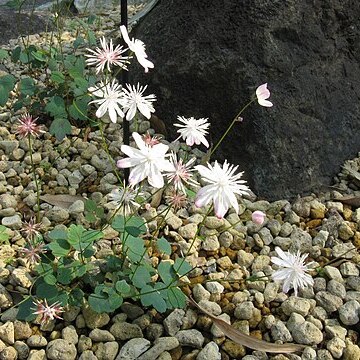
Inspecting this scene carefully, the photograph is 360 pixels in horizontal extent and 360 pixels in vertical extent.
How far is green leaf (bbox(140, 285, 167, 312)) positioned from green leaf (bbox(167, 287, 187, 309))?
2 centimetres

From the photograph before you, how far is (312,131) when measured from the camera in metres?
1.96

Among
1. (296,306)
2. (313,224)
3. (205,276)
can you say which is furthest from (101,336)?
(313,224)

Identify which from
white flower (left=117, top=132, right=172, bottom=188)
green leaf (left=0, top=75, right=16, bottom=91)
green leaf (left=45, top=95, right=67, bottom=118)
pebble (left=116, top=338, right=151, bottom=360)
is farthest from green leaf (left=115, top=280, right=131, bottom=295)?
green leaf (left=0, top=75, right=16, bottom=91)

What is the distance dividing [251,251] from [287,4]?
2.37ft

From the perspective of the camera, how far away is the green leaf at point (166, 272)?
1443mm

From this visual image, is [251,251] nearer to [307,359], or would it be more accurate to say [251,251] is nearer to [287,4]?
[307,359]

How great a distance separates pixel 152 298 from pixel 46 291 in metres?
0.22

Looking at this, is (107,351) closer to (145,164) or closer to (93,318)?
(93,318)

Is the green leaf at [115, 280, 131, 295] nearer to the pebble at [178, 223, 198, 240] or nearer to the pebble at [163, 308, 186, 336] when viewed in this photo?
the pebble at [163, 308, 186, 336]

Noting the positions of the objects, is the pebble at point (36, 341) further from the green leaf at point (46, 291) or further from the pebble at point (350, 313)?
the pebble at point (350, 313)

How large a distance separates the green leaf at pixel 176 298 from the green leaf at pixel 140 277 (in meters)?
0.05

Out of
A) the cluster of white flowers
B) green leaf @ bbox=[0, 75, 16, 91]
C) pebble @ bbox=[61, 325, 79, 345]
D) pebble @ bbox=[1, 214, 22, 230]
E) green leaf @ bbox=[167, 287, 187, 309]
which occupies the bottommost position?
pebble @ bbox=[1, 214, 22, 230]

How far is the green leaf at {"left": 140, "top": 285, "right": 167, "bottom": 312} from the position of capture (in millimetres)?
1392

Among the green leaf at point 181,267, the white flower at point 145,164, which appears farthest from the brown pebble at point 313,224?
the white flower at point 145,164
